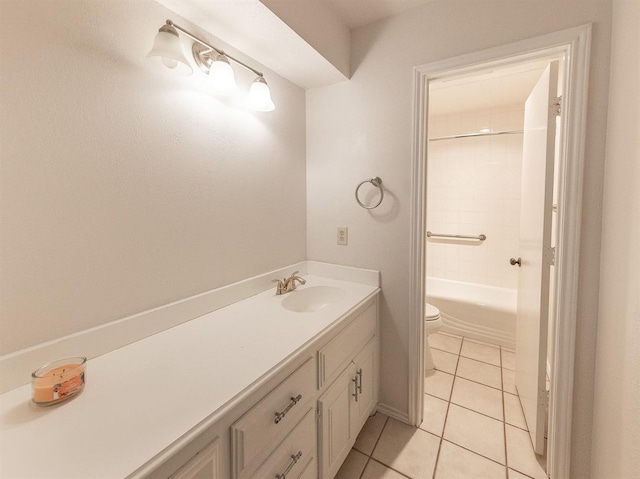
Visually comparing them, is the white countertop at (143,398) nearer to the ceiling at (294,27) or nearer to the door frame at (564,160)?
the door frame at (564,160)

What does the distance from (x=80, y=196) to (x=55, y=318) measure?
1.23 ft

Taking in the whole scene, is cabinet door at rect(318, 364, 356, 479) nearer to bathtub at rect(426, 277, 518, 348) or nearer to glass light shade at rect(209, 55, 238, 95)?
glass light shade at rect(209, 55, 238, 95)

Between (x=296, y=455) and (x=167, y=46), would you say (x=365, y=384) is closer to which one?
(x=296, y=455)

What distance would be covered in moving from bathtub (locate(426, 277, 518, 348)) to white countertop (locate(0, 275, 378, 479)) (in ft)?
6.33

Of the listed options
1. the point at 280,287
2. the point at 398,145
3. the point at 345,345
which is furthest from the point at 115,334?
the point at 398,145

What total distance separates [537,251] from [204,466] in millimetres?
1641

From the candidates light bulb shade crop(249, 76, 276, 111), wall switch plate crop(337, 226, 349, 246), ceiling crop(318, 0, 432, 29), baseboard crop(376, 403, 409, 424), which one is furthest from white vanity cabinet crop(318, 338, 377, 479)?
ceiling crop(318, 0, 432, 29)

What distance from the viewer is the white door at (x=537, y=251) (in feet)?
4.25

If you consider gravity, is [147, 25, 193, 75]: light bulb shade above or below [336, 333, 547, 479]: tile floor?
above

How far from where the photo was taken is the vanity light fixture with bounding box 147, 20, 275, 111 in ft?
2.94

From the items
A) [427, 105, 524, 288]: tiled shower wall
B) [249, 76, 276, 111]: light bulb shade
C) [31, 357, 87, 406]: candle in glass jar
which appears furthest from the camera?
[427, 105, 524, 288]: tiled shower wall

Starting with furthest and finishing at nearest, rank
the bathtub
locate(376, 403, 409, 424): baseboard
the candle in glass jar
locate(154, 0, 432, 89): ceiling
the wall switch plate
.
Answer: the bathtub
the wall switch plate
locate(376, 403, 409, 424): baseboard
locate(154, 0, 432, 89): ceiling
the candle in glass jar

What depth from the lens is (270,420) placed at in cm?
82

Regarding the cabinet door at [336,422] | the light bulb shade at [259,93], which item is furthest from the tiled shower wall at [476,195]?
the cabinet door at [336,422]
